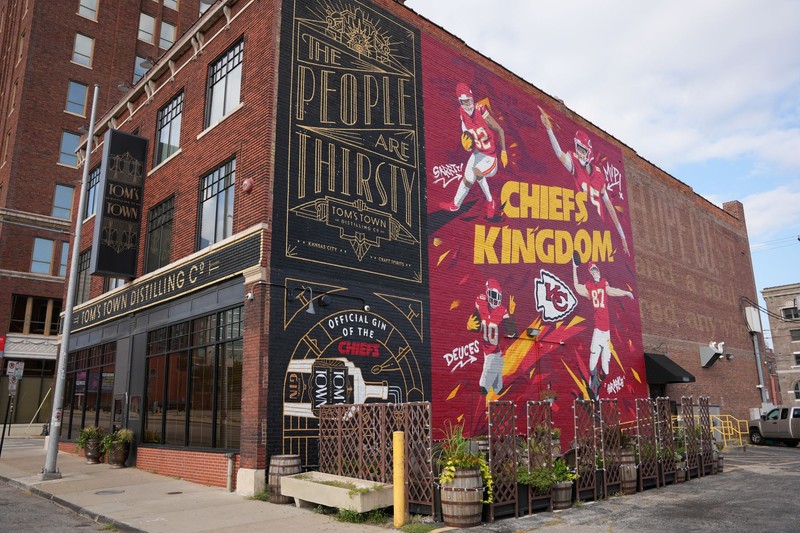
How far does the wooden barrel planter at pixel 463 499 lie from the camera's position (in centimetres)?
995

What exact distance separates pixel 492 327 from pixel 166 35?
39834 mm

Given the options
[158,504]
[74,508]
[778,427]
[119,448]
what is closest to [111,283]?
[119,448]

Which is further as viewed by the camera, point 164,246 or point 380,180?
point 164,246

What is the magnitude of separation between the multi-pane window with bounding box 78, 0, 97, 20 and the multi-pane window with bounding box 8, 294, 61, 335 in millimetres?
19926

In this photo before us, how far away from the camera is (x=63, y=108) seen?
4084cm

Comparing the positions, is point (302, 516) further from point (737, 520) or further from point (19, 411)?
point (19, 411)

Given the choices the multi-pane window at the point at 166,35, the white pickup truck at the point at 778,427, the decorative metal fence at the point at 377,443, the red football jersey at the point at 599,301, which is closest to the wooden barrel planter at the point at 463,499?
the decorative metal fence at the point at 377,443

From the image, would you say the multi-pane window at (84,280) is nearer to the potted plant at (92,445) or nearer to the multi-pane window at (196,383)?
the potted plant at (92,445)

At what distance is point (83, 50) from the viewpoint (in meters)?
42.1

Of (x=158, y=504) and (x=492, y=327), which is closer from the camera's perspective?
(x=158, y=504)

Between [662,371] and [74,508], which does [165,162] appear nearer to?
[74,508]

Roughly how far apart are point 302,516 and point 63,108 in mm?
39507

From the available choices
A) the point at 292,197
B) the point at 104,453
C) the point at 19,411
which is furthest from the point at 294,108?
the point at 19,411

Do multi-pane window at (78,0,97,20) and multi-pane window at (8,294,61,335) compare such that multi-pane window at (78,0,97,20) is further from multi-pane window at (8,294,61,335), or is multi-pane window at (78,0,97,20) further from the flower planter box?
the flower planter box
